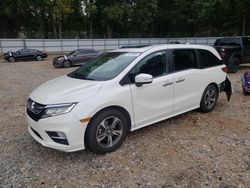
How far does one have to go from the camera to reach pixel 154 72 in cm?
385

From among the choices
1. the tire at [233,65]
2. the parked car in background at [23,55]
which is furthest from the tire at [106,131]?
the parked car in background at [23,55]

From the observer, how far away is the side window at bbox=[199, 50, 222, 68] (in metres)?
4.74

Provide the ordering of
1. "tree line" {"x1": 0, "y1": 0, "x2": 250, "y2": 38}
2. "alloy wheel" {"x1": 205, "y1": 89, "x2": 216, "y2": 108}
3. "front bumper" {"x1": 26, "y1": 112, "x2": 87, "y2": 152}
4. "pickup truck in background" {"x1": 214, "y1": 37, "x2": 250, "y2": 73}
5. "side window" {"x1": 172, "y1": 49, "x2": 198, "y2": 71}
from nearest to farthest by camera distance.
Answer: "front bumper" {"x1": 26, "y1": 112, "x2": 87, "y2": 152}
"side window" {"x1": 172, "y1": 49, "x2": 198, "y2": 71}
"alloy wheel" {"x1": 205, "y1": 89, "x2": 216, "y2": 108}
"pickup truck in background" {"x1": 214, "y1": 37, "x2": 250, "y2": 73}
"tree line" {"x1": 0, "y1": 0, "x2": 250, "y2": 38}

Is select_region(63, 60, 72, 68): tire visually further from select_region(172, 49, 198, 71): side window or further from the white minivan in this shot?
select_region(172, 49, 198, 71): side window

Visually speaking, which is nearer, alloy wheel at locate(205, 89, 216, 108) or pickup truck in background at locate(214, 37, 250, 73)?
alloy wheel at locate(205, 89, 216, 108)

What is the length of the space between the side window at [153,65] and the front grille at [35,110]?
1.52m

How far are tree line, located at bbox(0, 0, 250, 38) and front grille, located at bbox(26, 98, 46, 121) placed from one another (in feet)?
93.0

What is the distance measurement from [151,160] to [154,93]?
1083 millimetres

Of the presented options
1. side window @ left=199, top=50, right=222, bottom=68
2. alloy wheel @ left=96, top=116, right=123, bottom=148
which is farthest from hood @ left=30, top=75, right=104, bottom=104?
side window @ left=199, top=50, right=222, bottom=68

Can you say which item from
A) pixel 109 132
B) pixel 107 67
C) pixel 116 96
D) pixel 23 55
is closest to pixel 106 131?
pixel 109 132

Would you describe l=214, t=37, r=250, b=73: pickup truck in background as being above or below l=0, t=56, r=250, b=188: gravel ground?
above

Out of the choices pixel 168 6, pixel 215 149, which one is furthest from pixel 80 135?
pixel 168 6

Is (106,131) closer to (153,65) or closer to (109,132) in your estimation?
(109,132)

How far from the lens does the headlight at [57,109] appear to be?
299 centimetres
